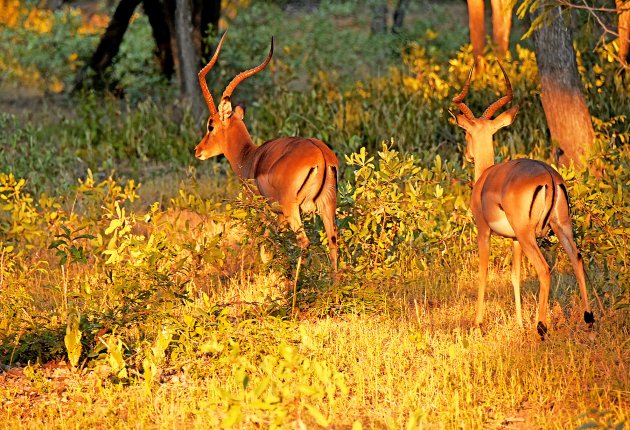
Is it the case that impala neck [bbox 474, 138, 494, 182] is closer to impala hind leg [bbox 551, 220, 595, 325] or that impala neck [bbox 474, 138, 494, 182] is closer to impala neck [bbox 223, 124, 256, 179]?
impala hind leg [bbox 551, 220, 595, 325]

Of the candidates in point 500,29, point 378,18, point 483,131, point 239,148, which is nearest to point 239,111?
point 239,148

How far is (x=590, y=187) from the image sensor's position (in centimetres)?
883

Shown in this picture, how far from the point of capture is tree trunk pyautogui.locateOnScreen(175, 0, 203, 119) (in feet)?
50.9

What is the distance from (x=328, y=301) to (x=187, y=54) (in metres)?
8.73

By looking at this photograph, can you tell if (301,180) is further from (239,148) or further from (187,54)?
(187,54)

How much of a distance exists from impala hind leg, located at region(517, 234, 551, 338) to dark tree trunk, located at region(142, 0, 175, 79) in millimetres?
12573

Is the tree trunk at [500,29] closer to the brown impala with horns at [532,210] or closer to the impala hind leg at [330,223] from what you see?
the impala hind leg at [330,223]

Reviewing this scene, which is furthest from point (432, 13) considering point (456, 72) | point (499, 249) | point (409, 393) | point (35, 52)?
point (409, 393)

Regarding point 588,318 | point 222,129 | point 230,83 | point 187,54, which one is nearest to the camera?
point 588,318

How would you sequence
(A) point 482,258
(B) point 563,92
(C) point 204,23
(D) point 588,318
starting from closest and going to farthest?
(D) point 588,318 → (A) point 482,258 → (B) point 563,92 → (C) point 204,23

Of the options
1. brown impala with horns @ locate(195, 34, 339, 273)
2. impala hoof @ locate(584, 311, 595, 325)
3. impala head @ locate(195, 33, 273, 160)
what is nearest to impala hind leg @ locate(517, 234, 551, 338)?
impala hoof @ locate(584, 311, 595, 325)

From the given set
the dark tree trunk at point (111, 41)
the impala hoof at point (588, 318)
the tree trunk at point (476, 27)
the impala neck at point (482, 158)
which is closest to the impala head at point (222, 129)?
the impala neck at point (482, 158)

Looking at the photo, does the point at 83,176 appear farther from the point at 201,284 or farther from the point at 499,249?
the point at 499,249

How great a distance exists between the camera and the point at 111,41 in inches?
768
